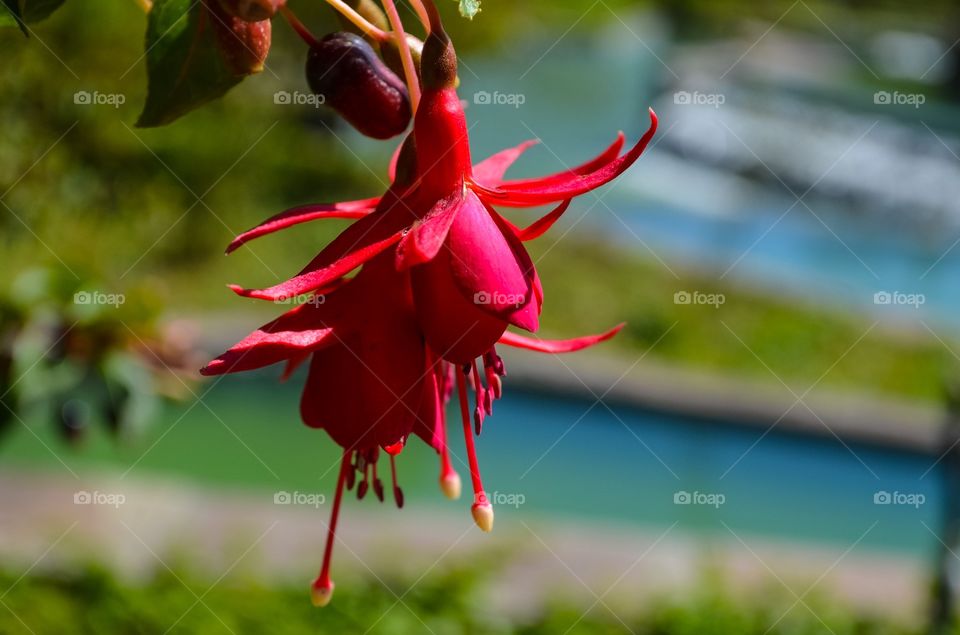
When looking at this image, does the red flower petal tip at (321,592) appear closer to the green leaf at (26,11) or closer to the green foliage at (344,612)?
the green leaf at (26,11)

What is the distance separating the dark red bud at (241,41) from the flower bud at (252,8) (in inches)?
1.5

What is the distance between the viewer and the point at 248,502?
2.61m

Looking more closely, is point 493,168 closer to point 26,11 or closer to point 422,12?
point 422,12

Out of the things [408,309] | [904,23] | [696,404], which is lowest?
[904,23]

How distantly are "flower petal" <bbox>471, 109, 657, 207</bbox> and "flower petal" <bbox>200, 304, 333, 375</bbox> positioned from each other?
8 centimetres

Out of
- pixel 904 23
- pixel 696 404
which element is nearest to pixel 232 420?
pixel 696 404

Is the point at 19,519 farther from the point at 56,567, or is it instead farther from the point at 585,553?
the point at 585,553

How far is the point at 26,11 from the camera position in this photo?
474mm

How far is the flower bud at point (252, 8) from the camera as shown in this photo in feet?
1.27

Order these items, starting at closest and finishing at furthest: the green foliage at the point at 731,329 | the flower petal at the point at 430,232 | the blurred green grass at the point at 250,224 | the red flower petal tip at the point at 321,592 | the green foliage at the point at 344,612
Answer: the flower petal at the point at 430,232 → the red flower petal tip at the point at 321,592 → the green foliage at the point at 344,612 → the blurred green grass at the point at 250,224 → the green foliage at the point at 731,329

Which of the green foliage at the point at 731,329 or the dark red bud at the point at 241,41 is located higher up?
the dark red bud at the point at 241,41

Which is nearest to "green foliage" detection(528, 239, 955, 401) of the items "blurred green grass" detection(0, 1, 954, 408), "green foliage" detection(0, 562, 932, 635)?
"blurred green grass" detection(0, 1, 954, 408)

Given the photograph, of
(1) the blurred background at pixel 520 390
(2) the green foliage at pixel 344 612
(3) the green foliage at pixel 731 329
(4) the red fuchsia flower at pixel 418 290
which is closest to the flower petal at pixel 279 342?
(4) the red fuchsia flower at pixel 418 290

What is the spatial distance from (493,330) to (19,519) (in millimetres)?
2278
